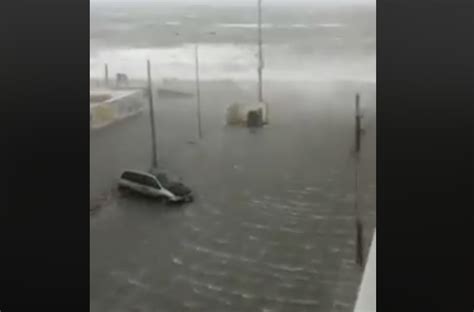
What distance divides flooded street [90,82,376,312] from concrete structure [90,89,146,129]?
0.07ft

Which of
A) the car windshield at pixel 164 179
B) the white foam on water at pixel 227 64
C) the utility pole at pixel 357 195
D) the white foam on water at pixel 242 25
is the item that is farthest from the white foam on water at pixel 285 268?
the white foam on water at pixel 242 25

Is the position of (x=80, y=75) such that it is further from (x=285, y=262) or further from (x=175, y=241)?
(x=285, y=262)

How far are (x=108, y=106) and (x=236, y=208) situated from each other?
333 millimetres

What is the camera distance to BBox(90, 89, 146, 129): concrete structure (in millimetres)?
1173

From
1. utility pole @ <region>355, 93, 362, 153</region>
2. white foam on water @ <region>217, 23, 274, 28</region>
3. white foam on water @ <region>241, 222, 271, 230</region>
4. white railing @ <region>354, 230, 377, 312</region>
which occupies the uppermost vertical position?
white foam on water @ <region>217, 23, 274, 28</region>

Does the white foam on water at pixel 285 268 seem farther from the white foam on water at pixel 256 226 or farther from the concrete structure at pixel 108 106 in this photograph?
the concrete structure at pixel 108 106

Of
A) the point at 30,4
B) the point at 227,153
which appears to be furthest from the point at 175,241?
the point at 30,4

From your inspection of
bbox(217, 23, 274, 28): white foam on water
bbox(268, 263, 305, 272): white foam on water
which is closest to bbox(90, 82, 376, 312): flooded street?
bbox(268, 263, 305, 272): white foam on water

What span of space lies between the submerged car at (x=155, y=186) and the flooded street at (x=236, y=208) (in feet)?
0.05

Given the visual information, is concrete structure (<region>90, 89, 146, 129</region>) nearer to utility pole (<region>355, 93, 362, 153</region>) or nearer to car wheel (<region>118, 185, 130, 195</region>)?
car wheel (<region>118, 185, 130, 195</region>)

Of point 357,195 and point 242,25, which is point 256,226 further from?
point 242,25

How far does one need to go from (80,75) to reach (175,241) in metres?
0.39

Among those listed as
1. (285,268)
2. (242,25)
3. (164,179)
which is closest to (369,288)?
(285,268)

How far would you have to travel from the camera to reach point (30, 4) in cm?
118
